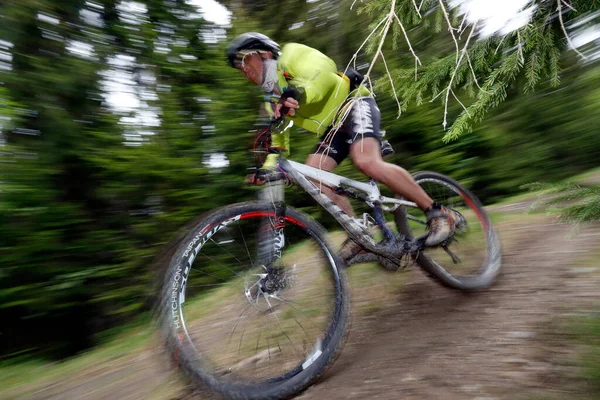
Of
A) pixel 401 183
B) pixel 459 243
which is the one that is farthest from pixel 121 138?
pixel 459 243

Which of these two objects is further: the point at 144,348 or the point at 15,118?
the point at 15,118

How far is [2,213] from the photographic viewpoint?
174 inches

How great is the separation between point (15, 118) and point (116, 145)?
4.31 feet

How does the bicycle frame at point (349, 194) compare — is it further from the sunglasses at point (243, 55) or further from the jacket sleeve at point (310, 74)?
the sunglasses at point (243, 55)

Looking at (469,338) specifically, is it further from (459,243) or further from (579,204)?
(459,243)

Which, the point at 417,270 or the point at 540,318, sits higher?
the point at 540,318

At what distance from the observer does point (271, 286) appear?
7.80ft

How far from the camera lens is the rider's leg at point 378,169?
286 centimetres

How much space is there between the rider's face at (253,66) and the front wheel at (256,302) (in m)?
0.86

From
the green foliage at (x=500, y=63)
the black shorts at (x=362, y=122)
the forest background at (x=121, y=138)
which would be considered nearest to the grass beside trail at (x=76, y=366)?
the forest background at (x=121, y=138)

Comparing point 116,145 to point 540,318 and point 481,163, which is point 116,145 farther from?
point 481,163

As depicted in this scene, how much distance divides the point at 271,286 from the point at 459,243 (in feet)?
6.21

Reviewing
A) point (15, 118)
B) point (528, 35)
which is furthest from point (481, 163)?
point (15, 118)

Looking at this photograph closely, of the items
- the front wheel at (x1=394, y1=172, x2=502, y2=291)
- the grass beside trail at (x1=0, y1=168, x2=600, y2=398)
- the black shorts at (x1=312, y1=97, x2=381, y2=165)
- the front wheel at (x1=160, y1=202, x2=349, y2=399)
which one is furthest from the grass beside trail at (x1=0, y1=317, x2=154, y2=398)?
the front wheel at (x1=394, y1=172, x2=502, y2=291)
